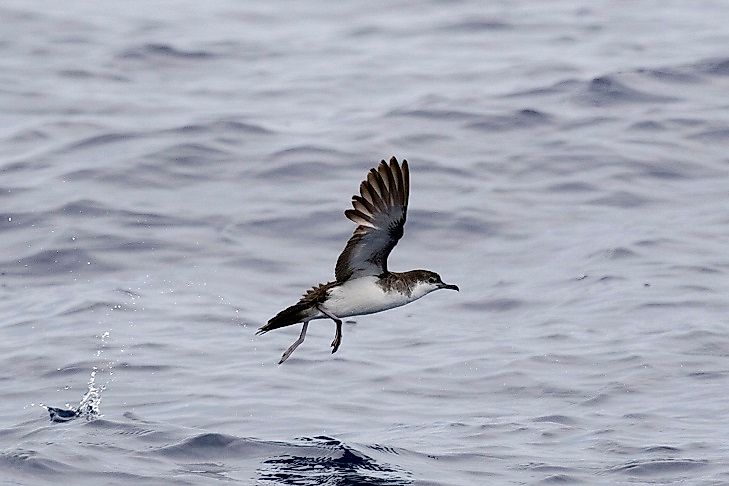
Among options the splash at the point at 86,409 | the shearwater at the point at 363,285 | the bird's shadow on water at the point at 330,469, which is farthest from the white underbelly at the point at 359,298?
the splash at the point at 86,409

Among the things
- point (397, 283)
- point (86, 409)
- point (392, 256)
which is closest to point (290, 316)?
point (397, 283)

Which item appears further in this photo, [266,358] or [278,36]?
[278,36]

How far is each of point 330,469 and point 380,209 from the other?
2.05 meters

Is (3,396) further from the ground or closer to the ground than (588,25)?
closer to the ground

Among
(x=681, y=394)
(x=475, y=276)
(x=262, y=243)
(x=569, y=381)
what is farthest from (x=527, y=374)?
(x=262, y=243)

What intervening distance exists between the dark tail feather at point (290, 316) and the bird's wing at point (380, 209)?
20.4 inches

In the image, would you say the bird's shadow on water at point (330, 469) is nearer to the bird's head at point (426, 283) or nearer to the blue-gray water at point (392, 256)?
the blue-gray water at point (392, 256)

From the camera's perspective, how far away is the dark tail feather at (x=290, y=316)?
9.95m

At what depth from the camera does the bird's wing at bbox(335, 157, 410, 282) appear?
9.30 m

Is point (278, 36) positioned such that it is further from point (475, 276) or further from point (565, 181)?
point (475, 276)

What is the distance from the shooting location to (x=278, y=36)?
77.0ft

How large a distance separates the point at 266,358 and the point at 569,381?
106 inches

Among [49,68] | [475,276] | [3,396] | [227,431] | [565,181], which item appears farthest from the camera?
[49,68]

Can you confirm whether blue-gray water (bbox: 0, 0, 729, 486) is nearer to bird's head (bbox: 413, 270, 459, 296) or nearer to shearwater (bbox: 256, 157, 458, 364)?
shearwater (bbox: 256, 157, 458, 364)
